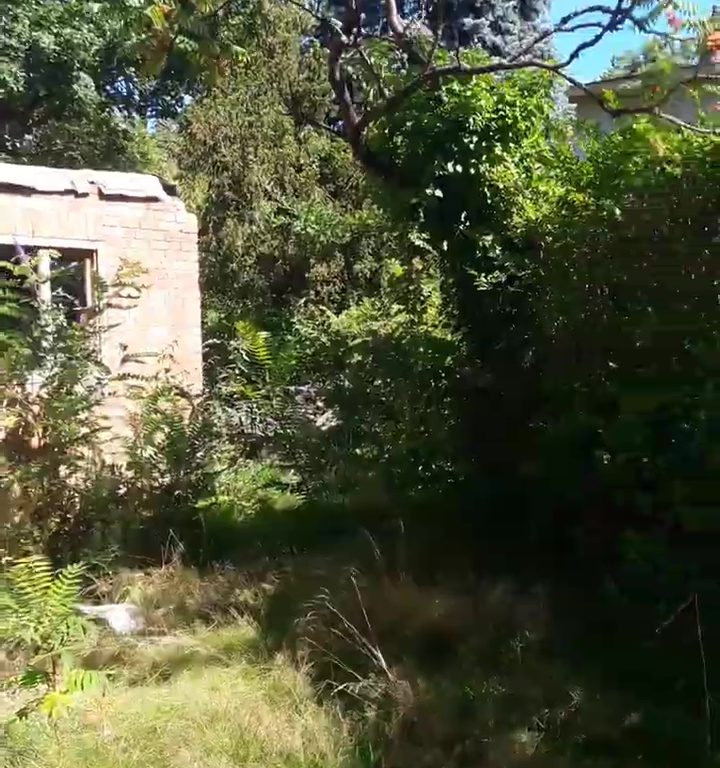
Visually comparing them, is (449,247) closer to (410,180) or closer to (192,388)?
(410,180)

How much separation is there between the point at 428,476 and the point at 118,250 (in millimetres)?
3252

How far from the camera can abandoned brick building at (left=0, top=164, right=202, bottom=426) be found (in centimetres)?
732

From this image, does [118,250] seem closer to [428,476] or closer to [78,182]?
[78,182]

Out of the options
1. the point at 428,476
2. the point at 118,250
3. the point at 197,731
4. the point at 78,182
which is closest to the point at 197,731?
the point at 197,731

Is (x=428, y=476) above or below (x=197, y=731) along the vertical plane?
above

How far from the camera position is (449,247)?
6.36m

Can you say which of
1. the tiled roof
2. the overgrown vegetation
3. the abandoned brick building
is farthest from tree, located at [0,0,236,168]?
the overgrown vegetation

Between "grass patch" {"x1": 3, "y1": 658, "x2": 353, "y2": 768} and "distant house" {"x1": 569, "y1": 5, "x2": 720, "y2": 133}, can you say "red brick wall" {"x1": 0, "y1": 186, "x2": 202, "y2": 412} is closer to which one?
"grass patch" {"x1": 3, "y1": 658, "x2": 353, "y2": 768}

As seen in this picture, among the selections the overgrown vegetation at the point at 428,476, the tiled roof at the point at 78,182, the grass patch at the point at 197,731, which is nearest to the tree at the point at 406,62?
the overgrown vegetation at the point at 428,476

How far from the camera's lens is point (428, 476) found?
6609mm

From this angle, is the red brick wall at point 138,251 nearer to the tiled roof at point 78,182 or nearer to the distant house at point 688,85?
the tiled roof at point 78,182

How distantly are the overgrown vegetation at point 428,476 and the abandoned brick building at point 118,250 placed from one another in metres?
0.38

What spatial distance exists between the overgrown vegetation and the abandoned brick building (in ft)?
1.26

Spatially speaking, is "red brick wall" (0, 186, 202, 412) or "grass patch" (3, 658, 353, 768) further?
"red brick wall" (0, 186, 202, 412)
